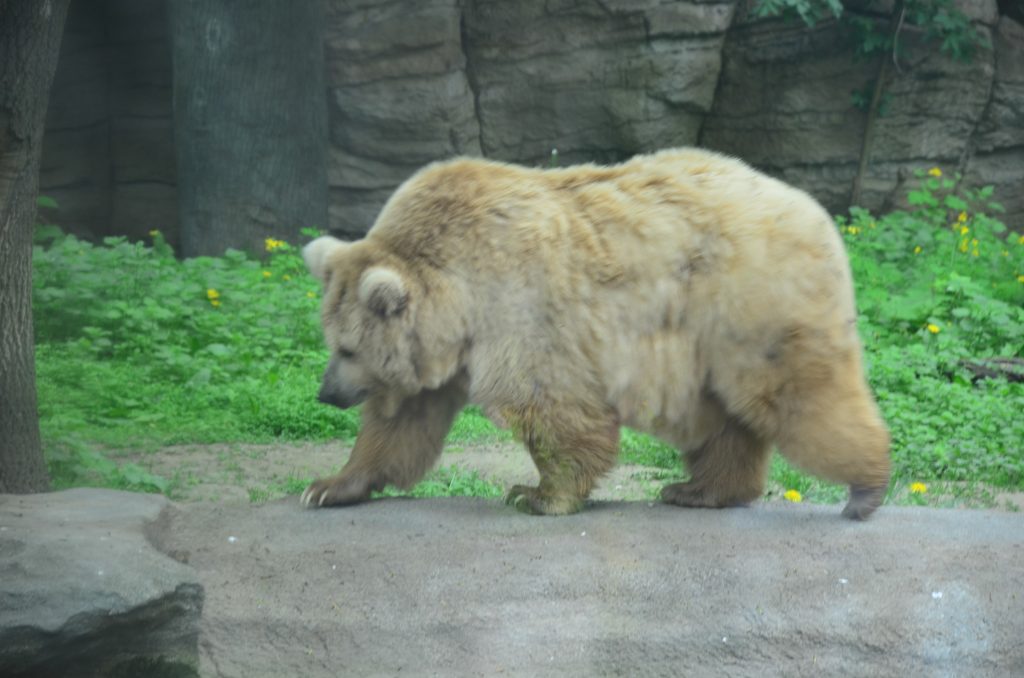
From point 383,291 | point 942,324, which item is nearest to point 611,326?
point 383,291

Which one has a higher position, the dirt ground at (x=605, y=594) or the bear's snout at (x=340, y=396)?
Result: the bear's snout at (x=340, y=396)

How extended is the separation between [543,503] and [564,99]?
775cm

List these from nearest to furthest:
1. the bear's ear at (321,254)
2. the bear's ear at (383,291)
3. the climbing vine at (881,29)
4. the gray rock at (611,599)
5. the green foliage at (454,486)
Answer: the gray rock at (611,599) → the bear's ear at (383,291) → the bear's ear at (321,254) → the green foliage at (454,486) → the climbing vine at (881,29)

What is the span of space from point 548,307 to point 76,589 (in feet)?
6.79

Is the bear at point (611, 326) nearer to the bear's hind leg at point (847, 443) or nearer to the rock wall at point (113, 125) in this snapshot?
the bear's hind leg at point (847, 443)

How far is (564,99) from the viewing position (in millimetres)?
12062

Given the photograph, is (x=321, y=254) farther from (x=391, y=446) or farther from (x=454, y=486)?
(x=454, y=486)

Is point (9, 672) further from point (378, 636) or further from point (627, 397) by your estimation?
point (627, 397)

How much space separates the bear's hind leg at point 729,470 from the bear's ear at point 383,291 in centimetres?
137

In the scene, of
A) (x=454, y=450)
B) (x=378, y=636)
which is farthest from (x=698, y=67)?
(x=378, y=636)

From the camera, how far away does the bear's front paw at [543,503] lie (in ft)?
16.0

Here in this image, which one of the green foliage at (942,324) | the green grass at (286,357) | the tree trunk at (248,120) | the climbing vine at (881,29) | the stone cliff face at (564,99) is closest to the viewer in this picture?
the green grass at (286,357)

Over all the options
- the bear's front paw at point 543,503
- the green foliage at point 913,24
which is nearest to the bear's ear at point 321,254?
the bear's front paw at point 543,503

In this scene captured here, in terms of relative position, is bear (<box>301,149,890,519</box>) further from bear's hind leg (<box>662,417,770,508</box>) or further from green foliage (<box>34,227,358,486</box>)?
→ green foliage (<box>34,227,358,486</box>)
